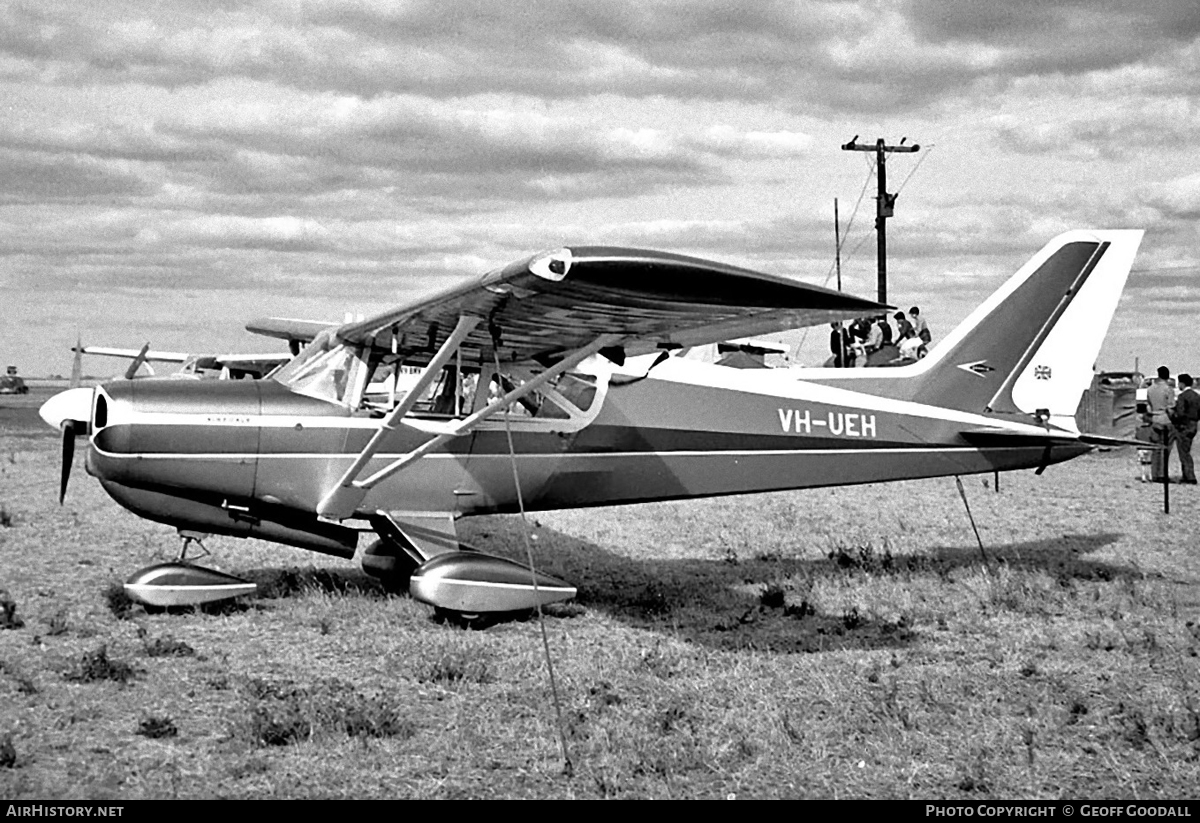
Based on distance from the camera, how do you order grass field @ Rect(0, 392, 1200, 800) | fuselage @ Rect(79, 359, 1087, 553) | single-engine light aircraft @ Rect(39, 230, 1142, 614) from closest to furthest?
grass field @ Rect(0, 392, 1200, 800) → single-engine light aircraft @ Rect(39, 230, 1142, 614) → fuselage @ Rect(79, 359, 1087, 553)

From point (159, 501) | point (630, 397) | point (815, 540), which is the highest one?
point (630, 397)

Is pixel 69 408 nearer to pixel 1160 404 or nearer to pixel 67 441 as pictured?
pixel 67 441

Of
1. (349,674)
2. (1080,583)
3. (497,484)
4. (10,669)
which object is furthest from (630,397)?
(10,669)

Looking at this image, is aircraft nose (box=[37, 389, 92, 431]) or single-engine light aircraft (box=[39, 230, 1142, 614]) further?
aircraft nose (box=[37, 389, 92, 431])

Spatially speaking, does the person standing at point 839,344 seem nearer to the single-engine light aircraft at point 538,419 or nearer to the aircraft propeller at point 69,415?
the single-engine light aircraft at point 538,419

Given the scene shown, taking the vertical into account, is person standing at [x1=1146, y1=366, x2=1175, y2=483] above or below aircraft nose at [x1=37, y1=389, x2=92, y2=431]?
below

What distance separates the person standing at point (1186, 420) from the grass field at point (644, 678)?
775cm

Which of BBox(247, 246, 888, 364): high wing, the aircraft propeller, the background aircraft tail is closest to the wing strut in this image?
BBox(247, 246, 888, 364): high wing

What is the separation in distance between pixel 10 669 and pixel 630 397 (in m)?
4.70

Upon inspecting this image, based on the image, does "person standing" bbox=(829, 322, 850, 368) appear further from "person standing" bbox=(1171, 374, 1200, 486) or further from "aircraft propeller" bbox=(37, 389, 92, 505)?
"aircraft propeller" bbox=(37, 389, 92, 505)

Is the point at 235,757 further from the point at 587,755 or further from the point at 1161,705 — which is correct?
the point at 1161,705

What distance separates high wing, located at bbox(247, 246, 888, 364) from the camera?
216 inches

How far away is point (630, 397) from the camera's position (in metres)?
8.95

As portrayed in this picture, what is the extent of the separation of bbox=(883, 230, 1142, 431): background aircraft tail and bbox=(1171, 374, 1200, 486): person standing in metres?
10.1
